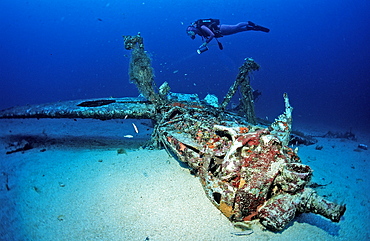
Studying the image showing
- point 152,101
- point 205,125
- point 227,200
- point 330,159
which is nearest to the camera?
point 227,200

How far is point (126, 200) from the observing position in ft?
8.07

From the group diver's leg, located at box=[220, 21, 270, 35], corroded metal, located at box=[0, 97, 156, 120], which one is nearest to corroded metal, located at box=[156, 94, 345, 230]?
corroded metal, located at box=[0, 97, 156, 120]

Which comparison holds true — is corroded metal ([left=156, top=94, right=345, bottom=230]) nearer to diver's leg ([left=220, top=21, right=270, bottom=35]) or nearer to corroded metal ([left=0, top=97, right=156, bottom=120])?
corroded metal ([left=0, top=97, right=156, bottom=120])

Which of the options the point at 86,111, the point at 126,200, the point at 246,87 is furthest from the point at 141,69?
the point at 126,200

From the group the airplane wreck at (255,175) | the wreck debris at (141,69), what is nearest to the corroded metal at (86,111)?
the wreck debris at (141,69)

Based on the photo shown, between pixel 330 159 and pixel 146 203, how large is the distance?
472cm

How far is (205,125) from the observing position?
3215 mm

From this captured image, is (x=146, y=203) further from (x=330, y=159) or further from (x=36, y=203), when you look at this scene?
(x=330, y=159)

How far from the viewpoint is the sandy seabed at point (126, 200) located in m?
1.97

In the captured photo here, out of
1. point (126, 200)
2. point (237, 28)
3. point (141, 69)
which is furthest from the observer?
point (237, 28)

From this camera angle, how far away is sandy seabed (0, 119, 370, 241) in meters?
1.97

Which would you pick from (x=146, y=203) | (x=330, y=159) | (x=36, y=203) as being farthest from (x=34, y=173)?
(x=330, y=159)

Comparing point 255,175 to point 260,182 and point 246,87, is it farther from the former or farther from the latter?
point 246,87

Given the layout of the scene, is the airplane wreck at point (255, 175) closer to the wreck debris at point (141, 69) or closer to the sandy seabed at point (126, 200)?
the sandy seabed at point (126, 200)
